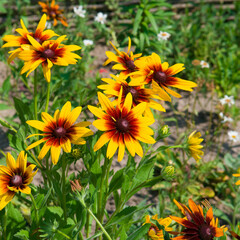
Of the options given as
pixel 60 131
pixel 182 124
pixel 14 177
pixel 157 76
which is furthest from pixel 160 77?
pixel 182 124

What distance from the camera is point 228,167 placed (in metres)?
2.60

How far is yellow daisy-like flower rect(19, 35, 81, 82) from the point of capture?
1.24 metres

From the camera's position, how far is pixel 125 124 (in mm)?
1133

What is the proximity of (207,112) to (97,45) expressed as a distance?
1.64 m

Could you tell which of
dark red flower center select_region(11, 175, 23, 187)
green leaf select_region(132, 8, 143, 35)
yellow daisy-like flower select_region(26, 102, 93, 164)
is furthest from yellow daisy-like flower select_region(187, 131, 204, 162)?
green leaf select_region(132, 8, 143, 35)

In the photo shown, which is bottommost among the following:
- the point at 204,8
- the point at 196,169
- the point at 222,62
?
the point at 196,169

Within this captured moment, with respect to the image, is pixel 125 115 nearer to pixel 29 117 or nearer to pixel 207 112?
pixel 29 117

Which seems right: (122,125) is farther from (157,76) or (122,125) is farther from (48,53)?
(48,53)

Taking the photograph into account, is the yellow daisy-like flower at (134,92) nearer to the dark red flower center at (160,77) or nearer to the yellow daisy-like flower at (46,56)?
the dark red flower center at (160,77)

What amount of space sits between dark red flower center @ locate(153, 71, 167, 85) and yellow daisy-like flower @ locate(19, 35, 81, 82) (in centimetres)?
32

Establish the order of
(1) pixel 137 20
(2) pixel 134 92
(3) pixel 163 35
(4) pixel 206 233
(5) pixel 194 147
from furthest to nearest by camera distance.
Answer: (3) pixel 163 35, (1) pixel 137 20, (5) pixel 194 147, (2) pixel 134 92, (4) pixel 206 233

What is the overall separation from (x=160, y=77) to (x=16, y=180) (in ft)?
2.25

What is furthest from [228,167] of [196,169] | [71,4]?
[71,4]

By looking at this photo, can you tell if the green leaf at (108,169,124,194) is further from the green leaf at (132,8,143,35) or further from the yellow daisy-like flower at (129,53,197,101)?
the green leaf at (132,8,143,35)
